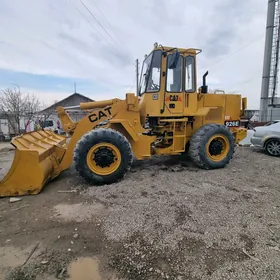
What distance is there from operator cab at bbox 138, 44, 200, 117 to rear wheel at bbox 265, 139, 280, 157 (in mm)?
4206

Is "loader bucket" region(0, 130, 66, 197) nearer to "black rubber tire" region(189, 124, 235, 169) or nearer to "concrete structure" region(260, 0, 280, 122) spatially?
"black rubber tire" region(189, 124, 235, 169)

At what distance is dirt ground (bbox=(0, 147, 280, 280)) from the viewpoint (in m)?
2.07

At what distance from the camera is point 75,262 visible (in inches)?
85.2

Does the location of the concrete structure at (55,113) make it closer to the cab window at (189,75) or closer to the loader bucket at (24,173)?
the cab window at (189,75)

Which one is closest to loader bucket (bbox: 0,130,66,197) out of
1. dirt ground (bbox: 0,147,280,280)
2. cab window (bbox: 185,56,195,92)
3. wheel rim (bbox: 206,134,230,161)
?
dirt ground (bbox: 0,147,280,280)

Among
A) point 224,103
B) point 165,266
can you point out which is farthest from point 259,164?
point 165,266

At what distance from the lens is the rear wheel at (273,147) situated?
23.9 ft

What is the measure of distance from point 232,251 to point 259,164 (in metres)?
4.53

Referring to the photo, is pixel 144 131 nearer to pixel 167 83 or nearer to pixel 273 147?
pixel 167 83

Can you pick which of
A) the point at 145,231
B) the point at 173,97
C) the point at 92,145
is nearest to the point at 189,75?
the point at 173,97

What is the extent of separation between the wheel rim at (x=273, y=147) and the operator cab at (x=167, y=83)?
421cm

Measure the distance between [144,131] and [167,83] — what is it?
1.32 m

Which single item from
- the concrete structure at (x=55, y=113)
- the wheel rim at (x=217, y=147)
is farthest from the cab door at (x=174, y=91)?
the concrete structure at (x=55, y=113)

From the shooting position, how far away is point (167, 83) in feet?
16.6
